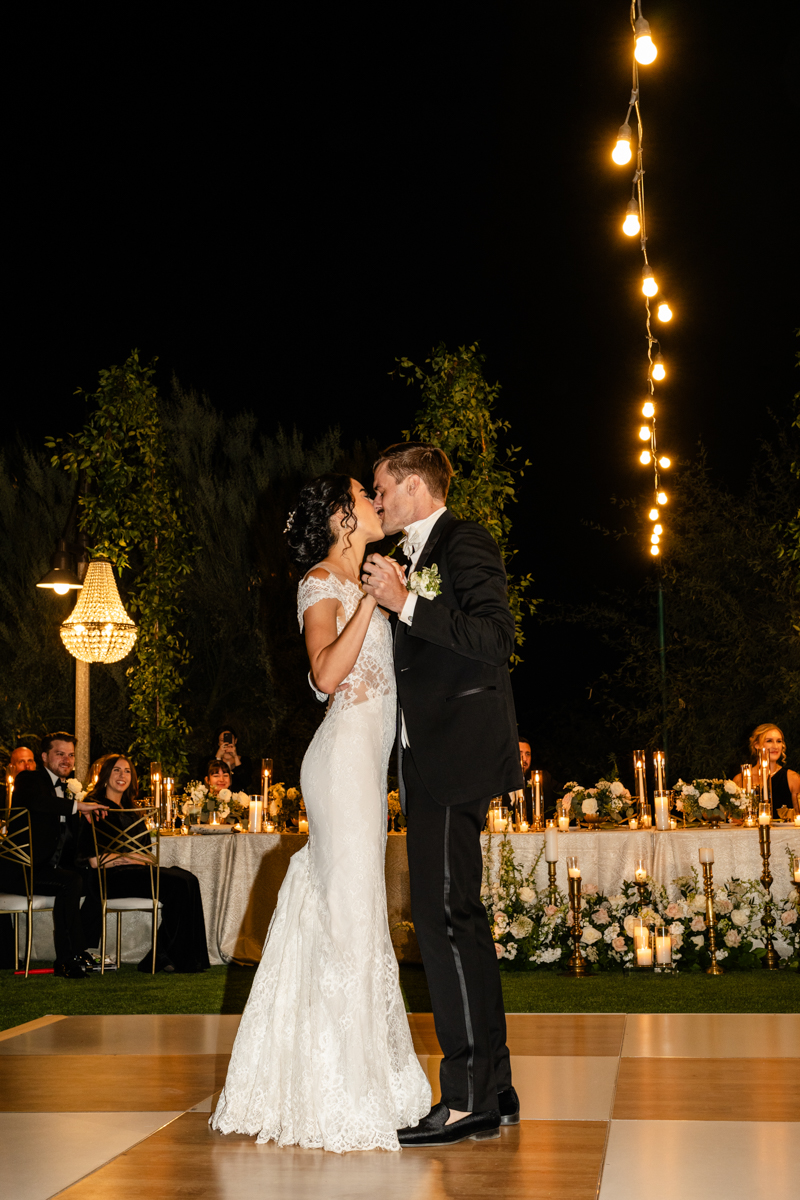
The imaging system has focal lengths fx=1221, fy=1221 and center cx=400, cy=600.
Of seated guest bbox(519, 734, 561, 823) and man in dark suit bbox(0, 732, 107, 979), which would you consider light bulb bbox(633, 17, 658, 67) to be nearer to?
seated guest bbox(519, 734, 561, 823)

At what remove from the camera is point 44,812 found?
799cm

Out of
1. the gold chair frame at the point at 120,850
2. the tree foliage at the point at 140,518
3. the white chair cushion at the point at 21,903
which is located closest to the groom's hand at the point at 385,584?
the gold chair frame at the point at 120,850

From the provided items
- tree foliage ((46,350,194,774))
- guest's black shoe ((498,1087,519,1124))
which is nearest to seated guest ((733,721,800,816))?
tree foliage ((46,350,194,774))

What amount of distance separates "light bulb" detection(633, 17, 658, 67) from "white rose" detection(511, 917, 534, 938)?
456 centimetres

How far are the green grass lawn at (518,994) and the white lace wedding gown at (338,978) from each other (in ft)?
8.46

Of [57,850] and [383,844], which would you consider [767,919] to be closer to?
[383,844]

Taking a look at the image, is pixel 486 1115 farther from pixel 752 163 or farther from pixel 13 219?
pixel 13 219

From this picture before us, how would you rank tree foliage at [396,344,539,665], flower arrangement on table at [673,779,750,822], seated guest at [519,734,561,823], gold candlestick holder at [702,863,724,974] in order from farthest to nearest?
tree foliage at [396,344,539,665] < seated guest at [519,734,561,823] < flower arrangement on table at [673,779,750,822] < gold candlestick holder at [702,863,724,974]

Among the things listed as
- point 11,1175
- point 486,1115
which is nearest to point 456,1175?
point 486,1115

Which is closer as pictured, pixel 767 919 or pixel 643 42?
pixel 643 42

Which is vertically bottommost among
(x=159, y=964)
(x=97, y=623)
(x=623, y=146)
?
(x=159, y=964)

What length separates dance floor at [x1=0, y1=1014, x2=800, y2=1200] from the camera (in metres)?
2.78

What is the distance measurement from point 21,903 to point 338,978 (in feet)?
Result: 16.8

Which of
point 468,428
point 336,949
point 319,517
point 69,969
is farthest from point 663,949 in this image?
point 468,428
